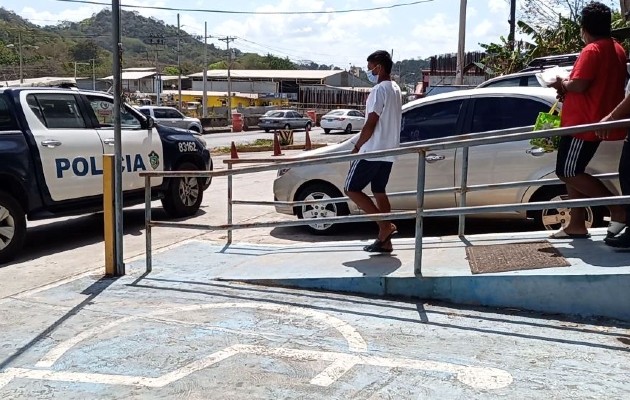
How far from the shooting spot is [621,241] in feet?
16.6

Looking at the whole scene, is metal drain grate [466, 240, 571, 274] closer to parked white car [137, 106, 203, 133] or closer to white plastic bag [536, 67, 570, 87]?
white plastic bag [536, 67, 570, 87]

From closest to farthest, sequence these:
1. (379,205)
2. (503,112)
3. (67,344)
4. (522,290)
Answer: (67,344), (522,290), (379,205), (503,112)

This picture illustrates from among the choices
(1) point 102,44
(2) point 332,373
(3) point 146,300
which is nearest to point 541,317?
(2) point 332,373

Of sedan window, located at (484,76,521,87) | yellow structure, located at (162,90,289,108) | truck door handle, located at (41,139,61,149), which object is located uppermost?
yellow structure, located at (162,90,289,108)

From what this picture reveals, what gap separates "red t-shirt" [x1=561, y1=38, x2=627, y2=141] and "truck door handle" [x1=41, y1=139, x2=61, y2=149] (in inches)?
224

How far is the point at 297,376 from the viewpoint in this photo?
3.90 m

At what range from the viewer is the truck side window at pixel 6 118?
7.82 metres

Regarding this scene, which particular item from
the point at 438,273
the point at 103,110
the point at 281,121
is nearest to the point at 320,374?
the point at 438,273

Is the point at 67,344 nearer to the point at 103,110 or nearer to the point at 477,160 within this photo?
the point at 477,160

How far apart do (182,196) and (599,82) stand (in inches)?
251

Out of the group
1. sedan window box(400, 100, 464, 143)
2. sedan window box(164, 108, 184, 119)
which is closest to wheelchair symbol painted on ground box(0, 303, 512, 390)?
sedan window box(400, 100, 464, 143)

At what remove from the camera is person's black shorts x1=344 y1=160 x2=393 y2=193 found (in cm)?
595

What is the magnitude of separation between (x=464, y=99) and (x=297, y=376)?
4.93 m

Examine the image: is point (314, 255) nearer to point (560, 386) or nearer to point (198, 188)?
point (560, 386)
